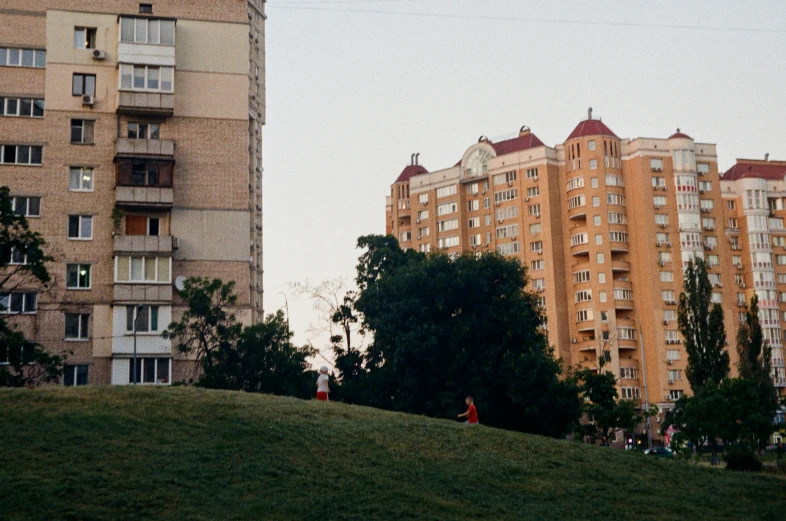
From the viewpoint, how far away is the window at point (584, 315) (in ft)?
391

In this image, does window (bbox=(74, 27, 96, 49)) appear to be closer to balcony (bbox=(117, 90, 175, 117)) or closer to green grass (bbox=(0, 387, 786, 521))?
balcony (bbox=(117, 90, 175, 117))

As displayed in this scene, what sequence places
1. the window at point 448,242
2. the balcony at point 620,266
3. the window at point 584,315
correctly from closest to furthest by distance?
the balcony at point 620,266 < the window at point 584,315 < the window at point 448,242

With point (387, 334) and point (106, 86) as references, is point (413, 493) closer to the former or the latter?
point (387, 334)

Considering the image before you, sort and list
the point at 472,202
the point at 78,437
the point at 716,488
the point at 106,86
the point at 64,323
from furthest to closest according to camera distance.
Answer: the point at 472,202, the point at 106,86, the point at 64,323, the point at 716,488, the point at 78,437

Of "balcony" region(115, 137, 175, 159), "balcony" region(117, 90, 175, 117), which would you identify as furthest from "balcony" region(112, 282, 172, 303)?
"balcony" region(117, 90, 175, 117)

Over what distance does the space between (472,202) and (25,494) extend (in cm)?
11399

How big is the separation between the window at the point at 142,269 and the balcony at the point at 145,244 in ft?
1.91

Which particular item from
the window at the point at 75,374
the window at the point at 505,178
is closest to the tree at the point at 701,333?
the window at the point at 505,178

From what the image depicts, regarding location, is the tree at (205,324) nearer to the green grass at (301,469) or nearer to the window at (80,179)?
the window at (80,179)

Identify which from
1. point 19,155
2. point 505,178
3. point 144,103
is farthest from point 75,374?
point 505,178

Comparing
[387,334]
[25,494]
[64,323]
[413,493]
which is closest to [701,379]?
[387,334]

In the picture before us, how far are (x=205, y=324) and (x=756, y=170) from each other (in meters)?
104

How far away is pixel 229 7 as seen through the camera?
69312 mm

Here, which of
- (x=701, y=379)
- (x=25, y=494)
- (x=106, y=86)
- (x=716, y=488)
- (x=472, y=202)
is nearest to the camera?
(x=25, y=494)
